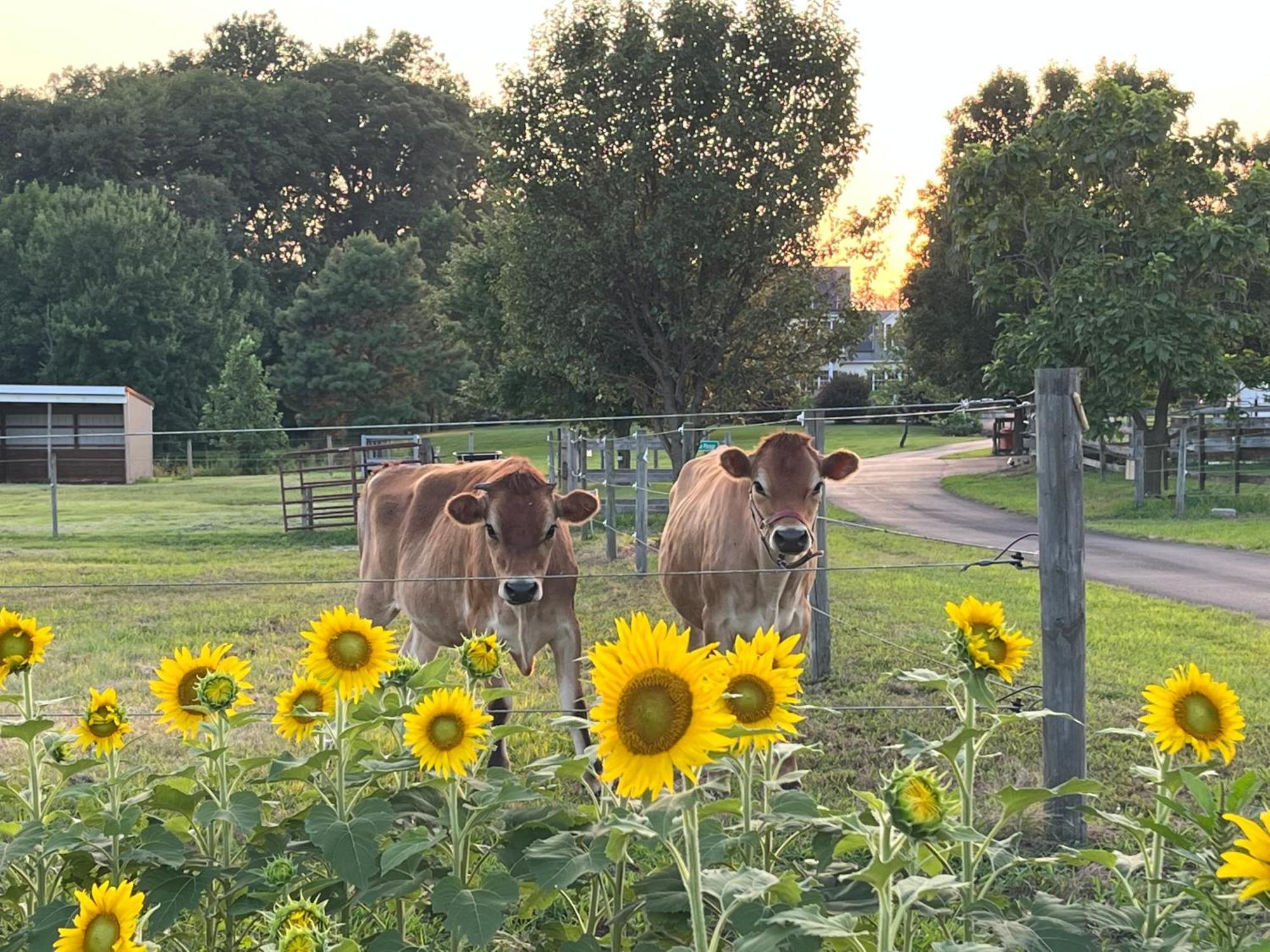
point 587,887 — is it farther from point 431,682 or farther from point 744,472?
point 744,472

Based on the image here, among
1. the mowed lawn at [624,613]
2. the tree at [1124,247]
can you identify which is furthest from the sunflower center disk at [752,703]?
the tree at [1124,247]

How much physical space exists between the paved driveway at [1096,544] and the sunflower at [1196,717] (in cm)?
741

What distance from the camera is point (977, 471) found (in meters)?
27.6

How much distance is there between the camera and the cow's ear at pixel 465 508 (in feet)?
16.6

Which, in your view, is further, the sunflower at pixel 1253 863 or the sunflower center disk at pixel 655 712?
the sunflower center disk at pixel 655 712

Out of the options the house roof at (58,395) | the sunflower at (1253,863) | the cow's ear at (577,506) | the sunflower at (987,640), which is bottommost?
the sunflower at (1253,863)

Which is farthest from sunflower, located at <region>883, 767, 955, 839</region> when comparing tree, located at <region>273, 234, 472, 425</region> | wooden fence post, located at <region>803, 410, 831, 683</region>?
tree, located at <region>273, 234, 472, 425</region>

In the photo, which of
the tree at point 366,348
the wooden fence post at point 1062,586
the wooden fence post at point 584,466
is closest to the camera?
the wooden fence post at point 1062,586

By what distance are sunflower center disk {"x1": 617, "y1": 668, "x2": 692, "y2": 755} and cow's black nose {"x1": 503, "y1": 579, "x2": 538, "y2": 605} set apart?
2943 mm

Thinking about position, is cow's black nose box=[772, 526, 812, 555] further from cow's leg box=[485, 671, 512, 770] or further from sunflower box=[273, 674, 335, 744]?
sunflower box=[273, 674, 335, 744]

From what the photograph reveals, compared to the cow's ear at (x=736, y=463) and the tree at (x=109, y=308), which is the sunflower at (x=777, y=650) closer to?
the cow's ear at (x=736, y=463)

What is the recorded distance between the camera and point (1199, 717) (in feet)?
7.75

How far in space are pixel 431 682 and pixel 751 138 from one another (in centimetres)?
1812

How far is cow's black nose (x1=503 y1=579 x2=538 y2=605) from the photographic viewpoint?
15.4 ft
